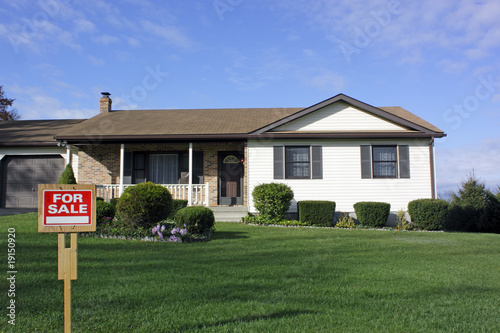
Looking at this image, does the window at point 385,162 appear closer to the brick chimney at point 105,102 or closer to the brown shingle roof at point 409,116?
the brown shingle roof at point 409,116

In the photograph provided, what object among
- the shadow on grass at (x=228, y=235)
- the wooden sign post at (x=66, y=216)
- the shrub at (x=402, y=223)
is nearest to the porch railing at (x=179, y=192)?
the shadow on grass at (x=228, y=235)

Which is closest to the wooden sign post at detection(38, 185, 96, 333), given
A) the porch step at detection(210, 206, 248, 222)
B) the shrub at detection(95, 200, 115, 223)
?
the shrub at detection(95, 200, 115, 223)

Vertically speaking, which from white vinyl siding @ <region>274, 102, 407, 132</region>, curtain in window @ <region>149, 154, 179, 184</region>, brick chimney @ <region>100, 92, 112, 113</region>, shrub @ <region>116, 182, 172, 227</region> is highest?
brick chimney @ <region>100, 92, 112, 113</region>

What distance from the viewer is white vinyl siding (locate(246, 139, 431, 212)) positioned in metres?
14.2

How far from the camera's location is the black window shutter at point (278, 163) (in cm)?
1428

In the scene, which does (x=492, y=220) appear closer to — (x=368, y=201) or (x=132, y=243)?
(x=368, y=201)

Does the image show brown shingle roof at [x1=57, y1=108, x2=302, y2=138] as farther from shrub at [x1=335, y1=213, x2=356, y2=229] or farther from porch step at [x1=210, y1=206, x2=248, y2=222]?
shrub at [x1=335, y1=213, x2=356, y2=229]

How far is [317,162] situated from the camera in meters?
14.3

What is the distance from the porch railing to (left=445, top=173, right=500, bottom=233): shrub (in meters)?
9.57

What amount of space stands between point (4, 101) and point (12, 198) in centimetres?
2003

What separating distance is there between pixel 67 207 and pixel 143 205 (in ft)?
19.2

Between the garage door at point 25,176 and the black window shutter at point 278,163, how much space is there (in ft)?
29.5

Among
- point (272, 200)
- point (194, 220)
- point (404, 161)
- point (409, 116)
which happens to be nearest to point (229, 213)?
point (272, 200)
